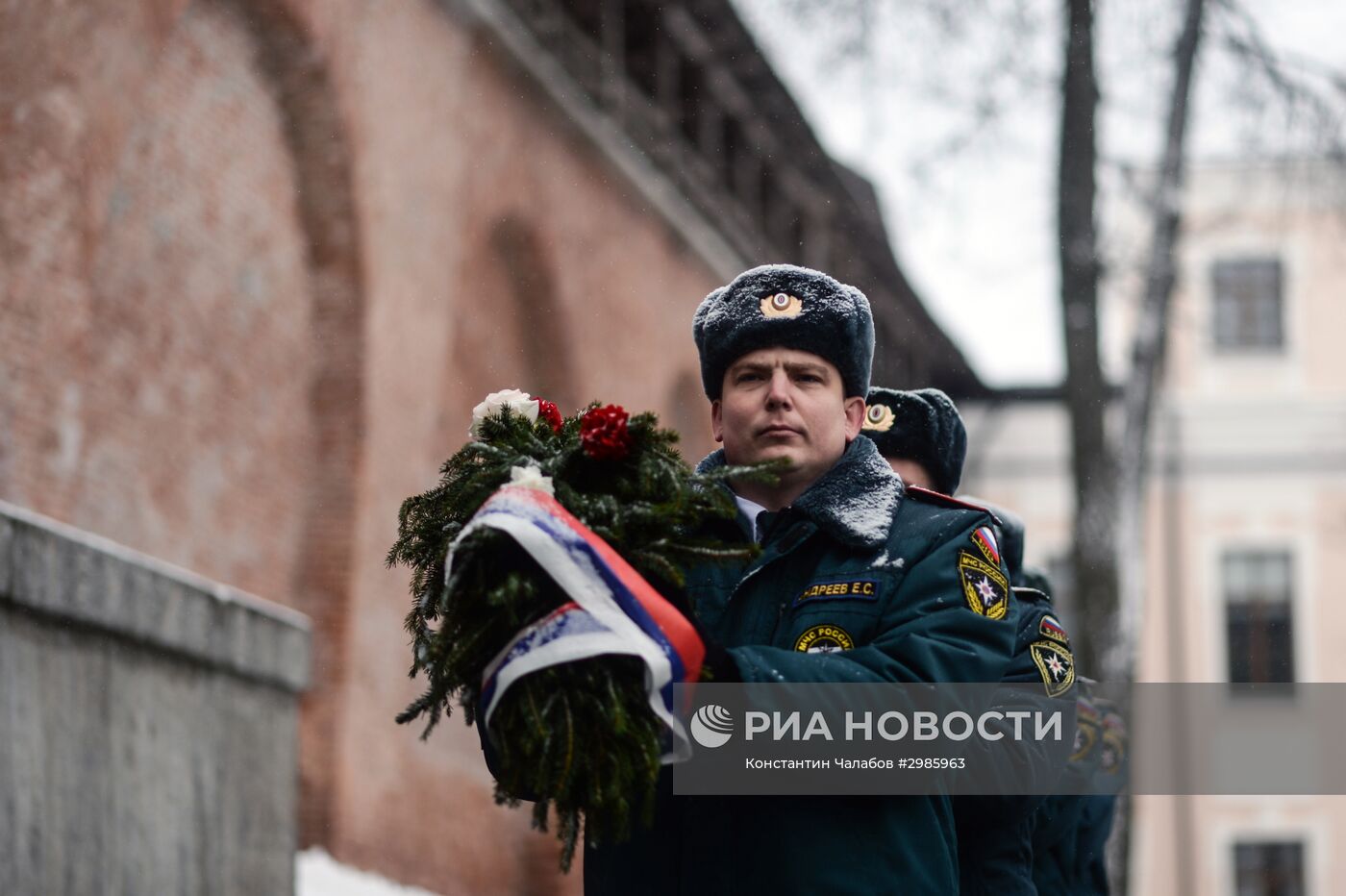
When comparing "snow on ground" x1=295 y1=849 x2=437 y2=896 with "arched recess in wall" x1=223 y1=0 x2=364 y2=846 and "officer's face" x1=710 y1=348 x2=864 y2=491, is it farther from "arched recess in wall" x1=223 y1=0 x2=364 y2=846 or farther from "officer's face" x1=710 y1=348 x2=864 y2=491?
"officer's face" x1=710 y1=348 x2=864 y2=491

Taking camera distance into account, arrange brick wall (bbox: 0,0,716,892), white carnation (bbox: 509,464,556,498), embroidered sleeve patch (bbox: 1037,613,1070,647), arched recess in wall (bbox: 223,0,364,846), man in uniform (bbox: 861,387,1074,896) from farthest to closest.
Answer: arched recess in wall (bbox: 223,0,364,846)
brick wall (bbox: 0,0,716,892)
embroidered sleeve patch (bbox: 1037,613,1070,647)
man in uniform (bbox: 861,387,1074,896)
white carnation (bbox: 509,464,556,498)

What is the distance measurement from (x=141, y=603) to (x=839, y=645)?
3102 mm

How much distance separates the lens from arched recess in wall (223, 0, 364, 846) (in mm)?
12508

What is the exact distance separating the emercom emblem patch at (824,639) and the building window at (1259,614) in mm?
28322

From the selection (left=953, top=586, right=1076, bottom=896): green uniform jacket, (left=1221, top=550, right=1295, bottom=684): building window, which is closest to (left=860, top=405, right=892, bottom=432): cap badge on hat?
(left=953, top=586, right=1076, bottom=896): green uniform jacket

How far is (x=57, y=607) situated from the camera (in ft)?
17.0

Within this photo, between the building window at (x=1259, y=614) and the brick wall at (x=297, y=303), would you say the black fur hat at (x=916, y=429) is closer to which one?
the brick wall at (x=297, y=303)

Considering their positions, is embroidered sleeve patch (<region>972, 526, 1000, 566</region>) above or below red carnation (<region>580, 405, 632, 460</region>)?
below

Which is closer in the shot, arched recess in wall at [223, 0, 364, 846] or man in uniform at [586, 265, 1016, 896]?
man in uniform at [586, 265, 1016, 896]

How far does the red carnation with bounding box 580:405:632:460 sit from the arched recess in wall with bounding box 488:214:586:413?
491 inches

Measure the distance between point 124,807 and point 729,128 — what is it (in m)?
16.2

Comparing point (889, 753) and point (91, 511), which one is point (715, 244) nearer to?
point (91, 511)

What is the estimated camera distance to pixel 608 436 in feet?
9.89

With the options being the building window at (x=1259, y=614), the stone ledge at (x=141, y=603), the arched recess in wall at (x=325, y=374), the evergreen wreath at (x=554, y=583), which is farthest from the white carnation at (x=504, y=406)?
the building window at (x=1259, y=614)
